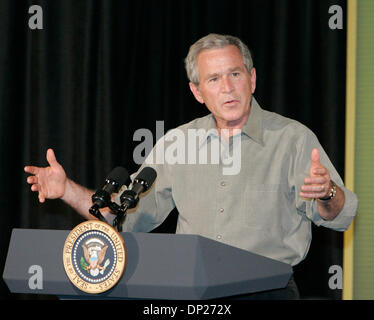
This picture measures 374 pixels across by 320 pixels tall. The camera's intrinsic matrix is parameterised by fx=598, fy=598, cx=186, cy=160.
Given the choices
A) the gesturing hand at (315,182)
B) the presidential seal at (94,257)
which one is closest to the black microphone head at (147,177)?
the presidential seal at (94,257)

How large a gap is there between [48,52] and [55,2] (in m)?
0.26

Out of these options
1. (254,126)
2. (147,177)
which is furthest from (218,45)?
(147,177)

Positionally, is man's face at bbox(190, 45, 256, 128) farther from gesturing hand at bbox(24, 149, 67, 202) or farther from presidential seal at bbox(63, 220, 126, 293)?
presidential seal at bbox(63, 220, 126, 293)

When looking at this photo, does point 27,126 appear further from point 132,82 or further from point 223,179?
point 223,179

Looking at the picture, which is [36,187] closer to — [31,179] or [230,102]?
[31,179]

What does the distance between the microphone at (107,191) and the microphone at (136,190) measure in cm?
4

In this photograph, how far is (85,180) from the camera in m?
3.04

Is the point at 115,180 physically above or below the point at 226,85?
below

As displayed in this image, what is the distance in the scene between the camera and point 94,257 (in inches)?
56.1

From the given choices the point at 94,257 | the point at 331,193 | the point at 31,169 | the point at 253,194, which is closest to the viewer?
the point at 94,257

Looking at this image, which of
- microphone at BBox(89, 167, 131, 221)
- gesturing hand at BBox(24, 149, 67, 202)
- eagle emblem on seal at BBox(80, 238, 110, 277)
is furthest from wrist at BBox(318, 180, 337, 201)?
gesturing hand at BBox(24, 149, 67, 202)

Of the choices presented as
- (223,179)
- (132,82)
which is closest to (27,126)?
(132,82)

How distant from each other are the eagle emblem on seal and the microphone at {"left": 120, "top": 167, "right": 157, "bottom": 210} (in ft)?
0.57

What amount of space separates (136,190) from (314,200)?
2.17 ft
